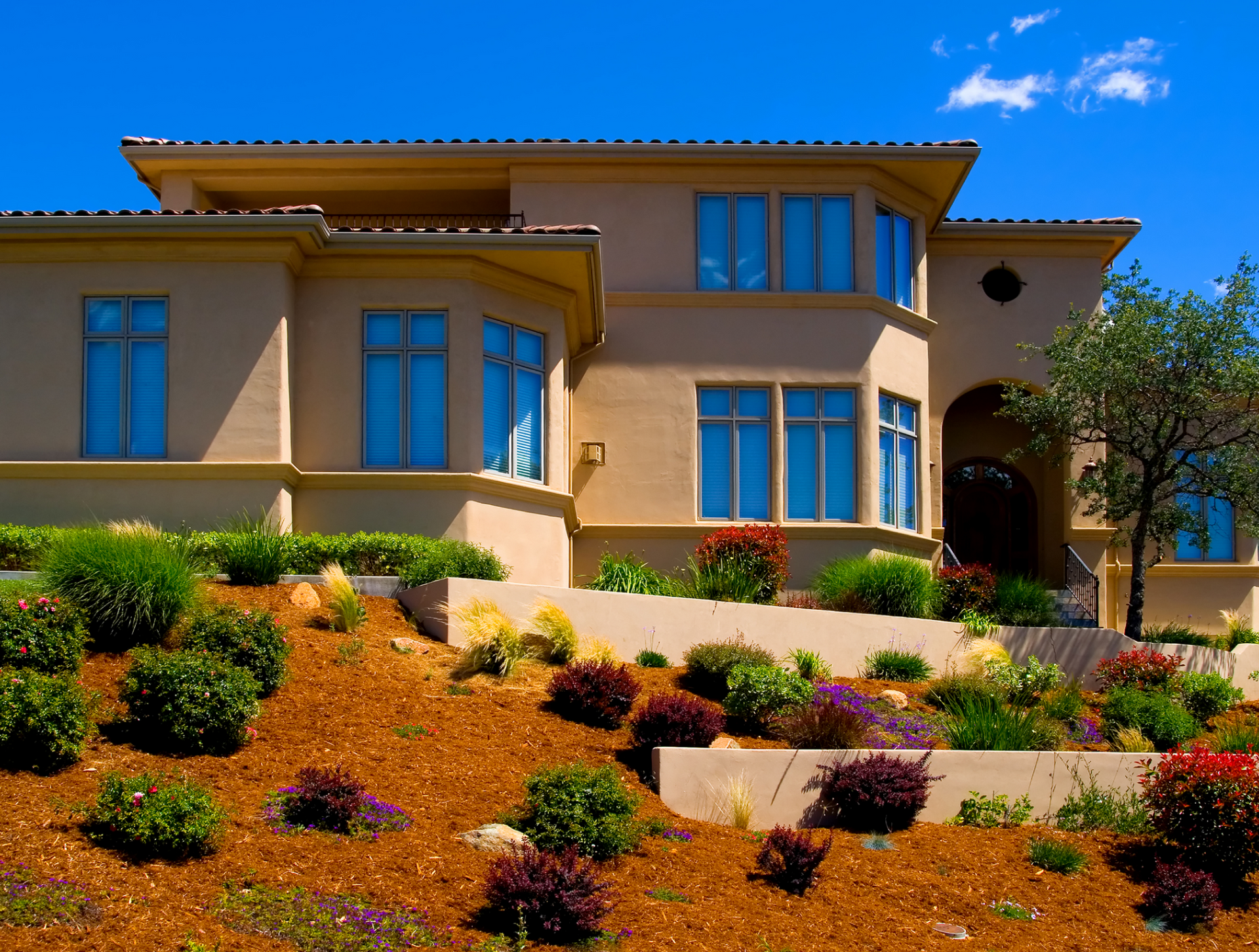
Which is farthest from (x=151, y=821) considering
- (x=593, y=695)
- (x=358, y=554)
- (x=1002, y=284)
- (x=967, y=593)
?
(x=1002, y=284)

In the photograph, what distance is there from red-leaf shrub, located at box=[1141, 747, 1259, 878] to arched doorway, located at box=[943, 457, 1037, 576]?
1281 centimetres

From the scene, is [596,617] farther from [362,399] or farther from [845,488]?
[845,488]

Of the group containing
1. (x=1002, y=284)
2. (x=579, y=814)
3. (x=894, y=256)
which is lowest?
(x=579, y=814)

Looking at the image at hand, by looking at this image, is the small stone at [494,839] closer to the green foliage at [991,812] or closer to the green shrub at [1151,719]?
the green foliage at [991,812]

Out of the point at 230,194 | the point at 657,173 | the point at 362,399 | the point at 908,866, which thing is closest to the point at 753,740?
the point at 908,866

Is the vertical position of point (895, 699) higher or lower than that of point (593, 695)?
lower

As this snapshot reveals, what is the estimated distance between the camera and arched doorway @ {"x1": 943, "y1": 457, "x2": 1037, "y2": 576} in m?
24.5

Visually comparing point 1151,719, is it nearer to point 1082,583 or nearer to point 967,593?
point 967,593

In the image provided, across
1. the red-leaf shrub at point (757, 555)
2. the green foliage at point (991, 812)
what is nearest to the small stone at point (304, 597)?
the red-leaf shrub at point (757, 555)

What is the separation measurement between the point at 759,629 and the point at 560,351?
216 inches

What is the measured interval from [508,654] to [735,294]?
9386 millimetres

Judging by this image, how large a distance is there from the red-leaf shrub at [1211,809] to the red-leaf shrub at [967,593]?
7.12 m

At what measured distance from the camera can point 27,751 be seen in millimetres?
9891

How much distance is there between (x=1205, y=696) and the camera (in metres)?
17.0
